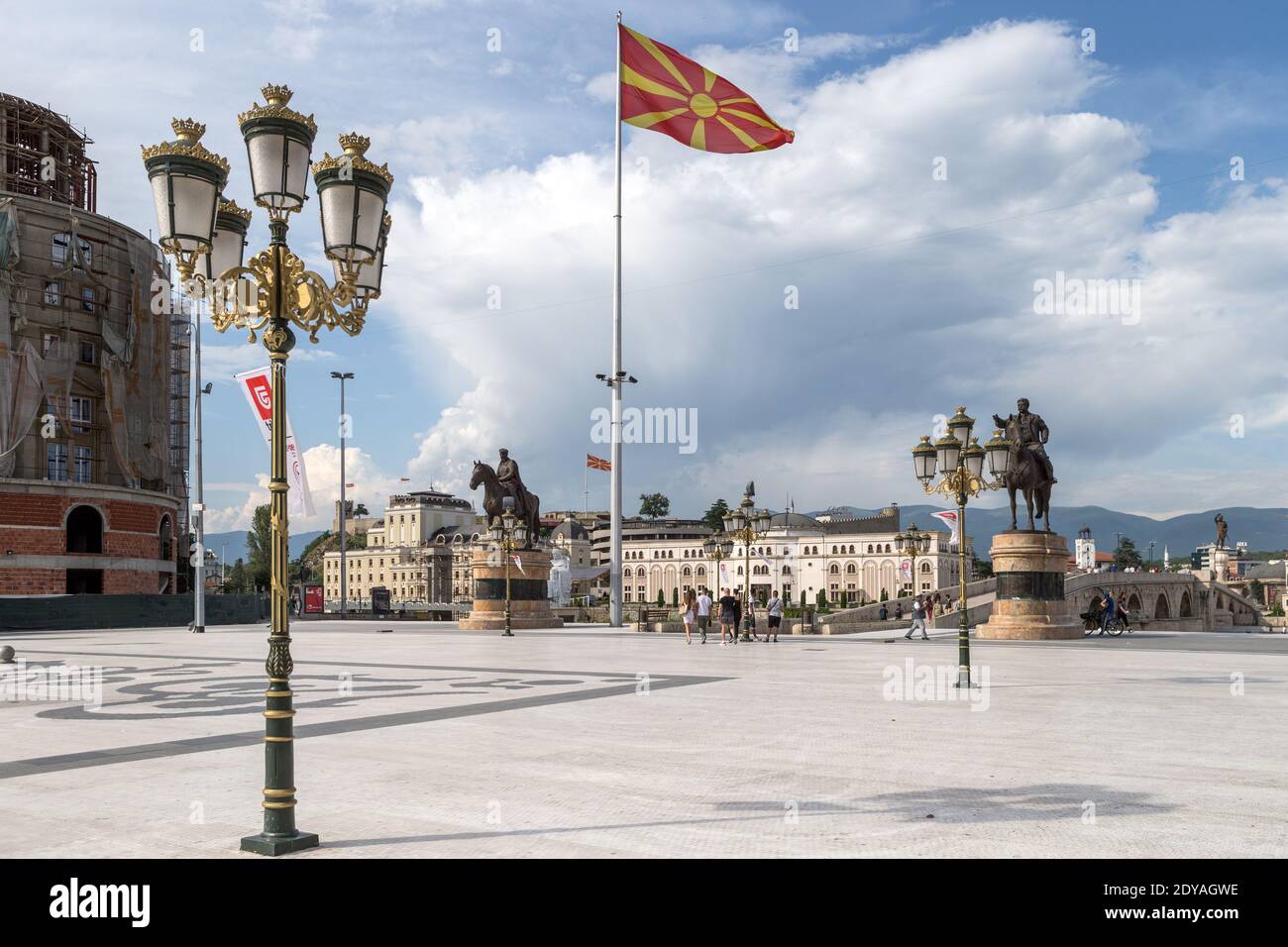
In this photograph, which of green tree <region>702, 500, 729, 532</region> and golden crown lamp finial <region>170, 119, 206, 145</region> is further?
green tree <region>702, 500, 729, 532</region>

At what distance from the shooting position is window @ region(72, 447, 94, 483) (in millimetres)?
65188

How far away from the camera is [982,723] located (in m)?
12.8

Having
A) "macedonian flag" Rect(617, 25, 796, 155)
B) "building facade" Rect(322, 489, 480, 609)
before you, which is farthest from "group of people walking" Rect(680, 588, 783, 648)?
"building facade" Rect(322, 489, 480, 609)

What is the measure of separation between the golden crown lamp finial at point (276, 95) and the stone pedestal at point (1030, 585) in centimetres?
3015

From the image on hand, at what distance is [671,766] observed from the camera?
9.78 m

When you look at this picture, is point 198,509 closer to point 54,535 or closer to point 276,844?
point 54,535

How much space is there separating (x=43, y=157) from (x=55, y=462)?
2104 cm

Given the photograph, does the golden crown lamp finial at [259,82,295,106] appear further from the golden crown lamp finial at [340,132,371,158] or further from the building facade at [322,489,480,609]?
the building facade at [322,489,480,609]

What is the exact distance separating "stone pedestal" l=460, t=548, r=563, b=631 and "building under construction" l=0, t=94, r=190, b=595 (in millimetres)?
31390

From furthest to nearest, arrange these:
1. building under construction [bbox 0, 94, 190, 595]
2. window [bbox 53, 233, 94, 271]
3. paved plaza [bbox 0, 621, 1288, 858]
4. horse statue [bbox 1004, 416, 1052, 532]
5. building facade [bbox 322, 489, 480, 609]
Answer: building facade [bbox 322, 489, 480, 609] < window [bbox 53, 233, 94, 271] < building under construction [bbox 0, 94, 190, 595] < horse statue [bbox 1004, 416, 1052, 532] < paved plaza [bbox 0, 621, 1288, 858]

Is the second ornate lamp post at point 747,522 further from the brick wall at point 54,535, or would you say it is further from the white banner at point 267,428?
the brick wall at point 54,535

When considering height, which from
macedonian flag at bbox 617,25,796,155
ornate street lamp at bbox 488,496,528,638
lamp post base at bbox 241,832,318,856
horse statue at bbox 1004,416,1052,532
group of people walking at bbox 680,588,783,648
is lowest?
group of people walking at bbox 680,588,783,648

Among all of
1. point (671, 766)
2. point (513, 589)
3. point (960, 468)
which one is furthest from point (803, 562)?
point (671, 766)
